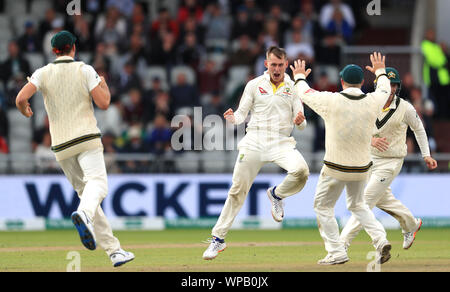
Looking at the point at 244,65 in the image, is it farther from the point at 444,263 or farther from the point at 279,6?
the point at 444,263

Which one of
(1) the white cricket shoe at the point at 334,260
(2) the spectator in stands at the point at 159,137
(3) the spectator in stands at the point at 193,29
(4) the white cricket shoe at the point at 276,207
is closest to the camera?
(1) the white cricket shoe at the point at 334,260

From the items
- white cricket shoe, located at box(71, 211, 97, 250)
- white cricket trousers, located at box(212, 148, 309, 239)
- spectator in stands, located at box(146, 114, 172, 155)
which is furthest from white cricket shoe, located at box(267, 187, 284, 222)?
spectator in stands, located at box(146, 114, 172, 155)

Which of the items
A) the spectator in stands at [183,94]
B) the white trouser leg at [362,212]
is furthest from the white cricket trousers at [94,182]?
the spectator in stands at [183,94]

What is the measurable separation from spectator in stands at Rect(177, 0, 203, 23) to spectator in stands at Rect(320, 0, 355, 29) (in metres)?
3.17

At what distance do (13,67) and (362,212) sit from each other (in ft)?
42.0

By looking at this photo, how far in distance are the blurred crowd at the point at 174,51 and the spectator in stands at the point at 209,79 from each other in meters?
0.02

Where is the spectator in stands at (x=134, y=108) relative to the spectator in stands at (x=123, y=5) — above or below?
below

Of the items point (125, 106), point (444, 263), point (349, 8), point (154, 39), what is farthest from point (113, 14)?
point (444, 263)

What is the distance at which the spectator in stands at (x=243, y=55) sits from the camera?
22.9 metres

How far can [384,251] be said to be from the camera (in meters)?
12.0

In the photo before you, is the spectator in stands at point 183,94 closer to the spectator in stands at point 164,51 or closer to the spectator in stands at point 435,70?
the spectator in stands at point 164,51

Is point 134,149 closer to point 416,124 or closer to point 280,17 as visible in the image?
point 280,17

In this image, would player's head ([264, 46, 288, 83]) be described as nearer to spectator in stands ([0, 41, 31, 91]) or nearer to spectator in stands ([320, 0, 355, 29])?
spectator in stands ([0, 41, 31, 91])

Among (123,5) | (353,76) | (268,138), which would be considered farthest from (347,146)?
(123,5)
